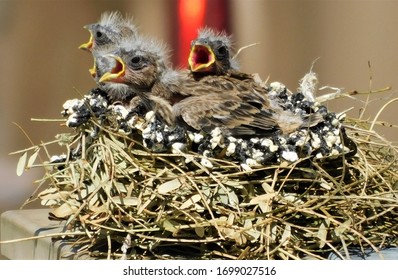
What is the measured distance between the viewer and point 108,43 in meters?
2.65

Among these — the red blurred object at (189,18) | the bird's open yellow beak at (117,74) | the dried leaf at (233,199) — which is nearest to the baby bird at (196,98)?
the bird's open yellow beak at (117,74)

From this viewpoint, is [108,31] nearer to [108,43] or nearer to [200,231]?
[108,43]

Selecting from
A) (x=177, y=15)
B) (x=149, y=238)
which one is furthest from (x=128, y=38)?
(x=177, y=15)

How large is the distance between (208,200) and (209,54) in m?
0.58

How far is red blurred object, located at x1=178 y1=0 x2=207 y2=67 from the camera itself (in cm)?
387

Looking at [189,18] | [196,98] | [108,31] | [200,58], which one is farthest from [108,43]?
[189,18]

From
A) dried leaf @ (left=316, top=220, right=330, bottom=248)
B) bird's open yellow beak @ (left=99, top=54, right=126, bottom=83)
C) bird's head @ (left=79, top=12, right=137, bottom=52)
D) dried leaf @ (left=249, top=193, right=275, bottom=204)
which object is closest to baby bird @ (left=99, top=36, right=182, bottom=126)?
bird's open yellow beak @ (left=99, top=54, right=126, bottom=83)

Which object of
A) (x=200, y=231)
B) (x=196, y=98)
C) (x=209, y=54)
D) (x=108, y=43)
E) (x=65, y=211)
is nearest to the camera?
(x=200, y=231)

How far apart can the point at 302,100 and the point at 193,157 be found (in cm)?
41

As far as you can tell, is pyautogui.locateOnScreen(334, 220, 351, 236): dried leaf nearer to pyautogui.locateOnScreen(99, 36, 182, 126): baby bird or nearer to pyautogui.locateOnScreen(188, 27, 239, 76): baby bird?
pyautogui.locateOnScreen(99, 36, 182, 126): baby bird

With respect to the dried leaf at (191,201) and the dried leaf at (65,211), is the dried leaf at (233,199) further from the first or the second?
the dried leaf at (65,211)

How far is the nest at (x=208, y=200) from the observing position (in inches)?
80.4

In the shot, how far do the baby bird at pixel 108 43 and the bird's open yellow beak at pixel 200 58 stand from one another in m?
0.16
